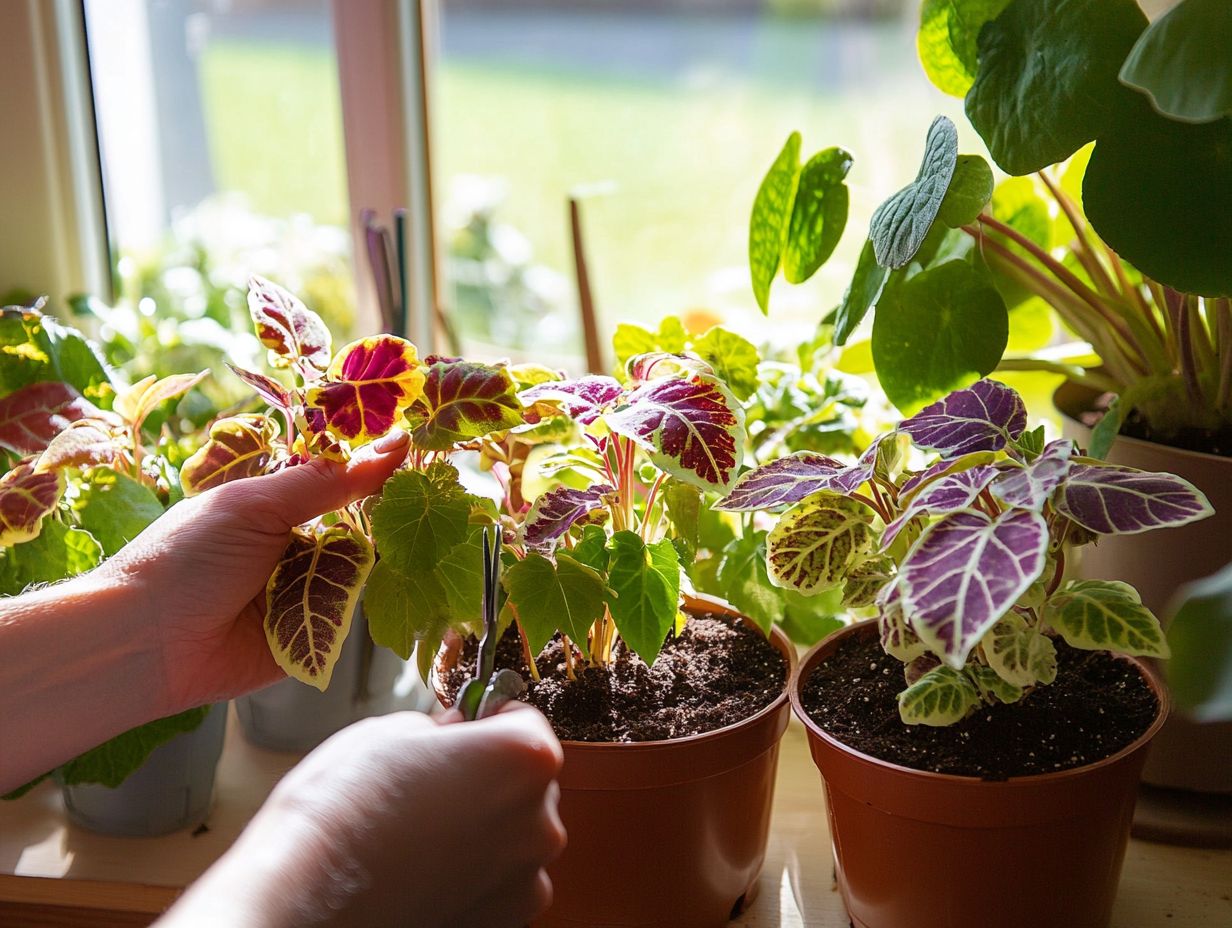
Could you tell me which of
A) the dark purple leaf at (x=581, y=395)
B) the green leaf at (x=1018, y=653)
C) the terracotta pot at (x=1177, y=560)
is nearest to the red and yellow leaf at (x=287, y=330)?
the dark purple leaf at (x=581, y=395)

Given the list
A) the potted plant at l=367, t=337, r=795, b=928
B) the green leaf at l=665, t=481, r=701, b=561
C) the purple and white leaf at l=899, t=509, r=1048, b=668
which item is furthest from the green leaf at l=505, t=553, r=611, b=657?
the purple and white leaf at l=899, t=509, r=1048, b=668

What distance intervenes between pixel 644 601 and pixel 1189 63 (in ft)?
1.42

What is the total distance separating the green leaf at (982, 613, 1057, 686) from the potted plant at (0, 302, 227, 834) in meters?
0.59

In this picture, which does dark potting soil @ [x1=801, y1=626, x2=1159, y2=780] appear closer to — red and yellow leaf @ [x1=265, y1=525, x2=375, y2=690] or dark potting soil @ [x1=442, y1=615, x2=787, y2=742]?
dark potting soil @ [x1=442, y1=615, x2=787, y2=742]

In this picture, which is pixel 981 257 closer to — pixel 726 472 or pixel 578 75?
pixel 726 472

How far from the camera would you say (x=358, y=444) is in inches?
28.7

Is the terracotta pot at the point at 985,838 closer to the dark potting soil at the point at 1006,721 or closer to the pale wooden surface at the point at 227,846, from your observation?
the dark potting soil at the point at 1006,721

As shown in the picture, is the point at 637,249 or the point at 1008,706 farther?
the point at 637,249

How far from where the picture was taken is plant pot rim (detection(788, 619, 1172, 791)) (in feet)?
2.13

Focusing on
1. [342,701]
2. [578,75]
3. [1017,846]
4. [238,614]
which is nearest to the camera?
[1017,846]

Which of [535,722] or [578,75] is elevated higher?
[578,75]

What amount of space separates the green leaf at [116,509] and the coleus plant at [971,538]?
47 centimetres

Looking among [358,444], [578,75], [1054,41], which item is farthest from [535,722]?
[578,75]

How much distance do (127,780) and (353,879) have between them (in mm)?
416
